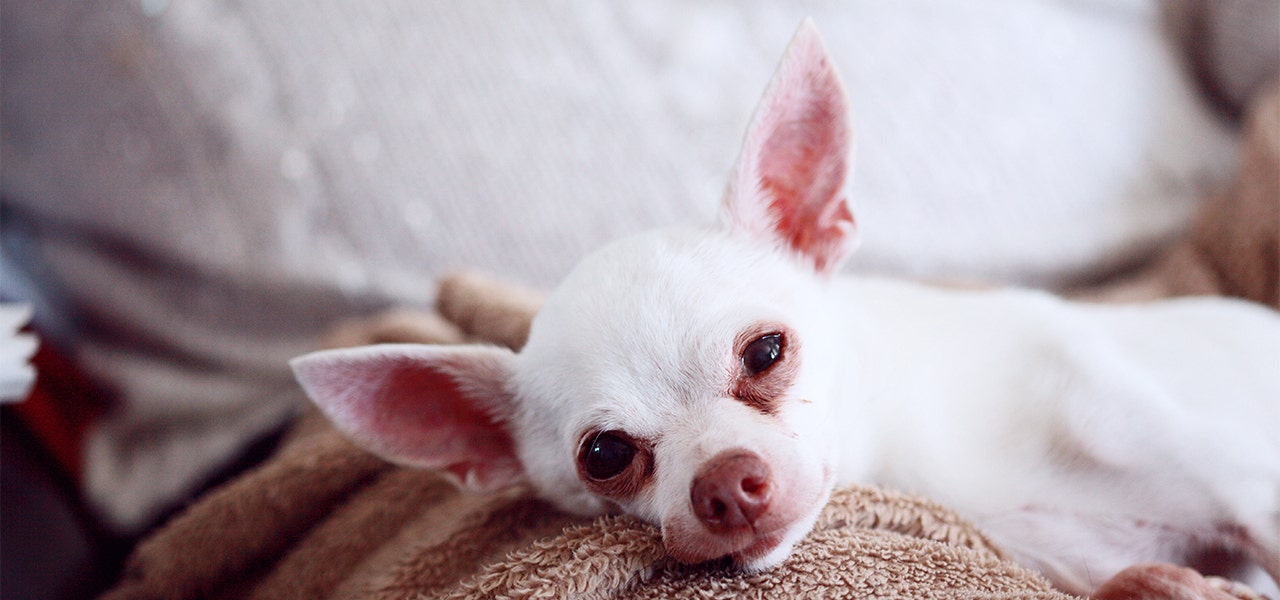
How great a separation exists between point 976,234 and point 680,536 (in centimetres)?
130

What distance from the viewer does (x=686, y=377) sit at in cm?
89

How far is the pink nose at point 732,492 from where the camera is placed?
0.78 meters

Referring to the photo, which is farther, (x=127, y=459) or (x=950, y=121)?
(x=950, y=121)

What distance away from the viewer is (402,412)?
1.04 m

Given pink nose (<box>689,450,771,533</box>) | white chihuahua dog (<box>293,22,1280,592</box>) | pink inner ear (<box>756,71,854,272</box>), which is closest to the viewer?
pink nose (<box>689,450,771,533</box>)

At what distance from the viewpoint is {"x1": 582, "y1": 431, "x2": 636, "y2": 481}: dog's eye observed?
0.92 meters

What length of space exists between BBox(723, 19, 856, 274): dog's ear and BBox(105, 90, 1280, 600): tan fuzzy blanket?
326 millimetres

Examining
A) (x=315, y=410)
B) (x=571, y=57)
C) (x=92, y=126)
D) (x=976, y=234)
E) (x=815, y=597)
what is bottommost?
(x=976, y=234)

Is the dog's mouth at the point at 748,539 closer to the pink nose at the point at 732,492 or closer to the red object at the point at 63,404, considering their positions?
the pink nose at the point at 732,492

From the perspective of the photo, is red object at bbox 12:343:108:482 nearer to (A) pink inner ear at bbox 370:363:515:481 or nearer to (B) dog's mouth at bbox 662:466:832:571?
(A) pink inner ear at bbox 370:363:515:481

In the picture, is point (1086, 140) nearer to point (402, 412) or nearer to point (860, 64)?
point (860, 64)

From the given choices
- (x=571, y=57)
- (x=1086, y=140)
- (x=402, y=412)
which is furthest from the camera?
(x=1086, y=140)

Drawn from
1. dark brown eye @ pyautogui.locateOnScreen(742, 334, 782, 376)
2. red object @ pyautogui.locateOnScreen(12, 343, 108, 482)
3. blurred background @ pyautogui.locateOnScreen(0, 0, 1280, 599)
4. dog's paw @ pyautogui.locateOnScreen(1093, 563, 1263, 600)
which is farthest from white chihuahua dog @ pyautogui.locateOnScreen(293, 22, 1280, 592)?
red object @ pyautogui.locateOnScreen(12, 343, 108, 482)

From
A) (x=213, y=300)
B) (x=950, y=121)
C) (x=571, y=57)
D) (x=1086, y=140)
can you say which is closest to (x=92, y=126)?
(x=213, y=300)
